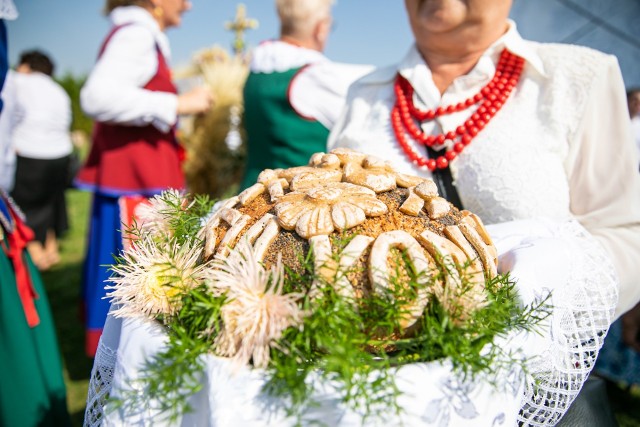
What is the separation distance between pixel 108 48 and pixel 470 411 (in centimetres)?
237

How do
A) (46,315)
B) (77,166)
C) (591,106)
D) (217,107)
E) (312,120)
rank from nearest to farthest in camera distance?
(591,106) → (46,315) → (312,120) → (217,107) → (77,166)

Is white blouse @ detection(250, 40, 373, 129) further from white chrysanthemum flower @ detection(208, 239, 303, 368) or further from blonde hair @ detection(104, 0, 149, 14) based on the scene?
white chrysanthemum flower @ detection(208, 239, 303, 368)

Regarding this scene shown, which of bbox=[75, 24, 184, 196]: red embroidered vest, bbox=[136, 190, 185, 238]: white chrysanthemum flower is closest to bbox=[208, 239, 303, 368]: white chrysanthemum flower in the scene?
bbox=[136, 190, 185, 238]: white chrysanthemum flower

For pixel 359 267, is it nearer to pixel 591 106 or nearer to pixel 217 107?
pixel 591 106

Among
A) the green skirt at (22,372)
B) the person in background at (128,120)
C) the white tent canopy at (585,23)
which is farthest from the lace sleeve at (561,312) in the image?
the person in background at (128,120)

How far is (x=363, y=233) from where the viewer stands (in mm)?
844

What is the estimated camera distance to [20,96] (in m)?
4.86

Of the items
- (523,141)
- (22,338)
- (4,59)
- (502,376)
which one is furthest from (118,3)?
(502,376)

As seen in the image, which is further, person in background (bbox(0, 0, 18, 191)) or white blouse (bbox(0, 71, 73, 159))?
white blouse (bbox(0, 71, 73, 159))

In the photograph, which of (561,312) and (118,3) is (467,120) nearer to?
(561,312)

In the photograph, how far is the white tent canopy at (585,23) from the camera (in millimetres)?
2082

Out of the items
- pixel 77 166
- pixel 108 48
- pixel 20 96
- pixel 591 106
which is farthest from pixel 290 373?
pixel 77 166

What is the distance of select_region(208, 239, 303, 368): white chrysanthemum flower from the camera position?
72 cm

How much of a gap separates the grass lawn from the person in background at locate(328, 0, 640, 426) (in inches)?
73.0
